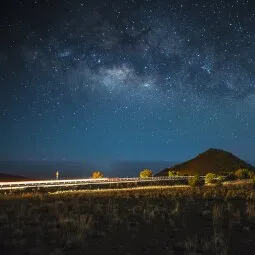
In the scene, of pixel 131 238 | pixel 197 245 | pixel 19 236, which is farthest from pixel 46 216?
pixel 197 245

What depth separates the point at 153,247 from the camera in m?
11.1

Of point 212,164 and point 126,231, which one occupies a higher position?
point 212,164

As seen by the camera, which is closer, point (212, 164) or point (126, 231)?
point (126, 231)

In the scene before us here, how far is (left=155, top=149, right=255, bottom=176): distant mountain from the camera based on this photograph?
78.4 m

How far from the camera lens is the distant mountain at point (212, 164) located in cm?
7838

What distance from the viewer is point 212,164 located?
8400cm

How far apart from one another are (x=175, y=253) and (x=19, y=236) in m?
4.71

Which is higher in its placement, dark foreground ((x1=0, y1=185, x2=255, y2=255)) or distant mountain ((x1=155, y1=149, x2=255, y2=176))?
distant mountain ((x1=155, y1=149, x2=255, y2=176))

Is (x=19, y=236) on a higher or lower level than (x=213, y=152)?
lower

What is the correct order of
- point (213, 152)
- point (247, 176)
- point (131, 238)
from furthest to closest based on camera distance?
point (213, 152) → point (247, 176) → point (131, 238)

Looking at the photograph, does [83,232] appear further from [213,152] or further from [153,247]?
[213,152]

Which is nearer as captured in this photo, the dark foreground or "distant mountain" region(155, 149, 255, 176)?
the dark foreground

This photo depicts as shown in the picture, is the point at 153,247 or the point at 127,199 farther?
the point at 127,199

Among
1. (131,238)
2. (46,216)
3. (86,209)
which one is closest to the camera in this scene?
(131,238)
